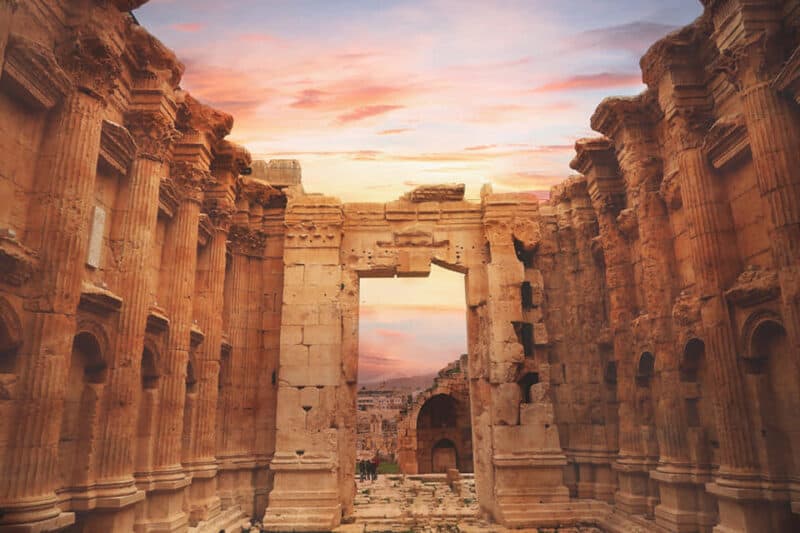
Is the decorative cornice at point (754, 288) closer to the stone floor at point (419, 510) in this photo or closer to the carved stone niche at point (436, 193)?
the stone floor at point (419, 510)

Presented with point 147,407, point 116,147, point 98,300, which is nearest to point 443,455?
point 147,407

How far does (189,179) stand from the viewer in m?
11.5

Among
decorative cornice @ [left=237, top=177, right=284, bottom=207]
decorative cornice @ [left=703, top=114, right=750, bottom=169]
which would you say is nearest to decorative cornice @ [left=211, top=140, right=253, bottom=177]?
decorative cornice @ [left=237, top=177, right=284, bottom=207]

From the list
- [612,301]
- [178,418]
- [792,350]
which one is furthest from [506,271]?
[178,418]

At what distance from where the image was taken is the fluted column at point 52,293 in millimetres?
6484

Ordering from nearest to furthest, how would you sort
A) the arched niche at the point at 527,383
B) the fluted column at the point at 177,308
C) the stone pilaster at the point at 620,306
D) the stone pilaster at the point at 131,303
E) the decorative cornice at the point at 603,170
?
the stone pilaster at the point at 131,303 < the fluted column at the point at 177,308 < the stone pilaster at the point at 620,306 < the arched niche at the point at 527,383 < the decorative cornice at the point at 603,170

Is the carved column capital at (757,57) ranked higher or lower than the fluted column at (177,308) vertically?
higher

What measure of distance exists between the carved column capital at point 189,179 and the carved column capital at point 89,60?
3347mm

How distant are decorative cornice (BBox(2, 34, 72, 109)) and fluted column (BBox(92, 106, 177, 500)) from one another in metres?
2.19

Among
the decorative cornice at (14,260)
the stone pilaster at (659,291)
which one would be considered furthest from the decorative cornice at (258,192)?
the stone pilaster at (659,291)

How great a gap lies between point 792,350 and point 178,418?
1000 cm

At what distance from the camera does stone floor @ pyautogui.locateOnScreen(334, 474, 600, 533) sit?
39.7 ft

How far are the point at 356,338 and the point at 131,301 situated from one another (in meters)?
5.79

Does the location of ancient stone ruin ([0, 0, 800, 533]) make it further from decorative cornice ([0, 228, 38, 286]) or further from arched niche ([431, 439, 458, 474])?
arched niche ([431, 439, 458, 474])
